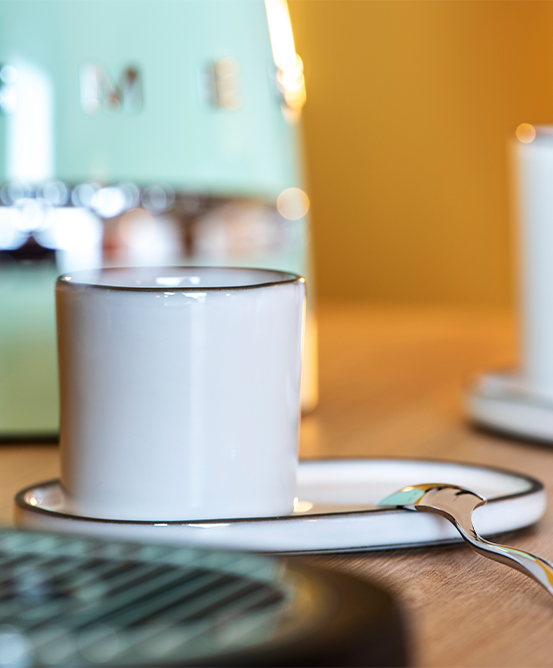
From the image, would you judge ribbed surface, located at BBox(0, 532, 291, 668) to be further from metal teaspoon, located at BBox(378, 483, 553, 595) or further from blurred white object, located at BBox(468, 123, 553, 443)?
blurred white object, located at BBox(468, 123, 553, 443)

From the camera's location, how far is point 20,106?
44 cm

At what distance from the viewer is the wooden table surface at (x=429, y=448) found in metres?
0.22

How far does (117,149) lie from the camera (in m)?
0.46

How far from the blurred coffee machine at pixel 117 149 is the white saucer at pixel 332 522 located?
16 centimetres

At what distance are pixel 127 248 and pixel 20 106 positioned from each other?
9cm

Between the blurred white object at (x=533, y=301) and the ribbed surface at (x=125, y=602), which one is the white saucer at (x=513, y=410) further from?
the ribbed surface at (x=125, y=602)

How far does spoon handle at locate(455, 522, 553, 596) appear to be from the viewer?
230mm

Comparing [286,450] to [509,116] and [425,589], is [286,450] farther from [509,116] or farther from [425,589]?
[509,116]

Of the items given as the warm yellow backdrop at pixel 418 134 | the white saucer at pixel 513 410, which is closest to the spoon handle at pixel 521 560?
the white saucer at pixel 513 410

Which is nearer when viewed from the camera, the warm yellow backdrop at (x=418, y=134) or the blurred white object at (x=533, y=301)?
the blurred white object at (x=533, y=301)

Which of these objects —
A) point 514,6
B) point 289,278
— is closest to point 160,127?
point 289,278

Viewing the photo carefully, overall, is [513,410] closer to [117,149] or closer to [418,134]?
[117,149]

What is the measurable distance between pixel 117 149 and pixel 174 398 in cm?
24

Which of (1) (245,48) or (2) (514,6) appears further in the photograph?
(2) (514,6)
